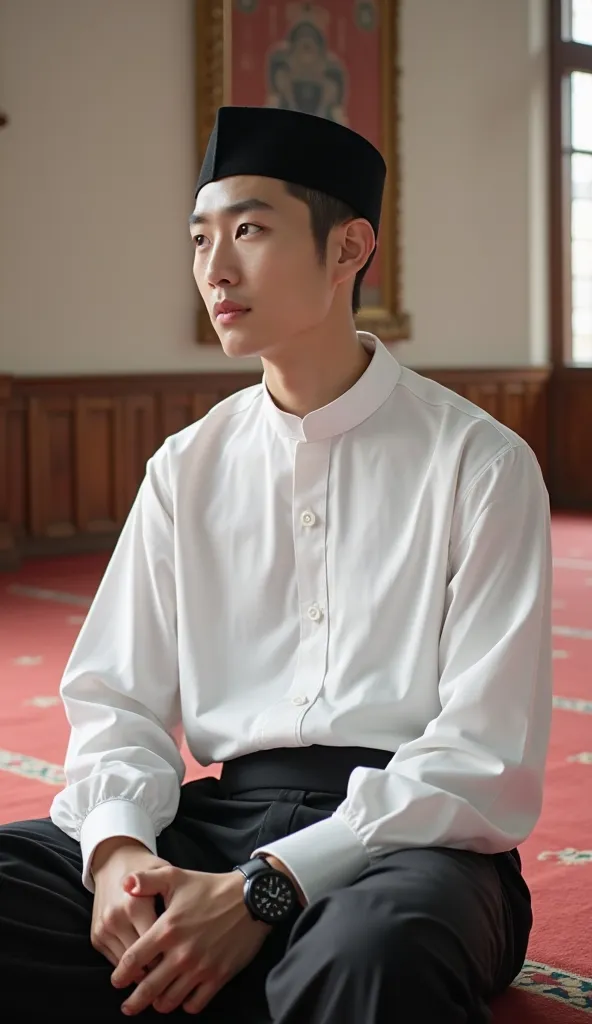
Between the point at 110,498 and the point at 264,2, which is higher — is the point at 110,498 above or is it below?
below

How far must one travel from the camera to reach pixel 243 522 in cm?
186

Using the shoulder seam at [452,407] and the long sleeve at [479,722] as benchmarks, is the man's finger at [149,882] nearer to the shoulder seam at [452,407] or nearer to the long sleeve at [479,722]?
the long sleeve at [479,722]

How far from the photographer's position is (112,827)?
5.33 feet

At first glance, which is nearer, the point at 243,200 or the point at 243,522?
the point at 243,200

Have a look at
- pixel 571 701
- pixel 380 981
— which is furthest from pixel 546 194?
pixel 380 981

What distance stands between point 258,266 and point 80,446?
5.36 m

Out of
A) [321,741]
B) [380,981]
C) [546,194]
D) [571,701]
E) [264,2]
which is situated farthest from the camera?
[546,194]

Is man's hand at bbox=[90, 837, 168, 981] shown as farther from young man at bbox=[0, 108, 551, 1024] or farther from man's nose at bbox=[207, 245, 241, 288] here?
man's nose at bbox=[207, 245, 241, 288]

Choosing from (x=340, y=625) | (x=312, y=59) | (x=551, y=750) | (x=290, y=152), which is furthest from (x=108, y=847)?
(x=312, y=59)

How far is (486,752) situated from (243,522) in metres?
0.48

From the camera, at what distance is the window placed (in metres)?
8.88

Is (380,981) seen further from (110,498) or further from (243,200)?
(110,498)

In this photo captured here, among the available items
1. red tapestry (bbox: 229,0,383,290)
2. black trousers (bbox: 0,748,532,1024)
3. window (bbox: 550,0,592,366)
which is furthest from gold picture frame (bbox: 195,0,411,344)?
black trousers (bbox: 0,748,532,1024)

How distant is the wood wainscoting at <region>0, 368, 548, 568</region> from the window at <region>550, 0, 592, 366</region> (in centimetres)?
254
